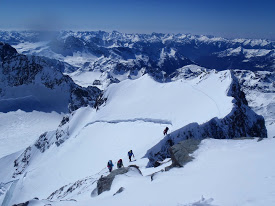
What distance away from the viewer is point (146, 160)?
25.5 meters

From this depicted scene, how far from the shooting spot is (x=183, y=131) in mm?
28469

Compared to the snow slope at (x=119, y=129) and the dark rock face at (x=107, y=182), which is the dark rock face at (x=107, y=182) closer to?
the dark rock face at (x=107, y=182)

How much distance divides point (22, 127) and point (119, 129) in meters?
74.4

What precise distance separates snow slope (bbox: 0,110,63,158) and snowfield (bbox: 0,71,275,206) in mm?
18333

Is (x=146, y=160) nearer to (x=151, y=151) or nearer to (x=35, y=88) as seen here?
(x=151, y=151)

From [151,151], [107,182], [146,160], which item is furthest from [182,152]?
[151,151]

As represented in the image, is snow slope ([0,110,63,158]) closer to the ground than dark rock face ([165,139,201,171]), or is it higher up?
closer to the ground

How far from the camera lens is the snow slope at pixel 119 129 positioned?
3501cm

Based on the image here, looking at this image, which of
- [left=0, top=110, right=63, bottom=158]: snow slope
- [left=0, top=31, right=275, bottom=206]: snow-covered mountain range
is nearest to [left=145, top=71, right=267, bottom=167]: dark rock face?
[left=0, top=31, right=275, bottom=206]: snow-covered mountain range

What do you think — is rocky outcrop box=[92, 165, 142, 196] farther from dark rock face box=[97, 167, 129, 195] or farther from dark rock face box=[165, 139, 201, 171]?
dark rock face box=[165, 139, 201, 171]

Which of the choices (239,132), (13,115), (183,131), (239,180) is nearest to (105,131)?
(183,131)

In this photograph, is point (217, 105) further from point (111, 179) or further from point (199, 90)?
point (111, 179)

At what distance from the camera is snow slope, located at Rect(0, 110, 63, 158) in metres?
80.0

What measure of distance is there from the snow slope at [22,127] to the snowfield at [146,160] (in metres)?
18.3
